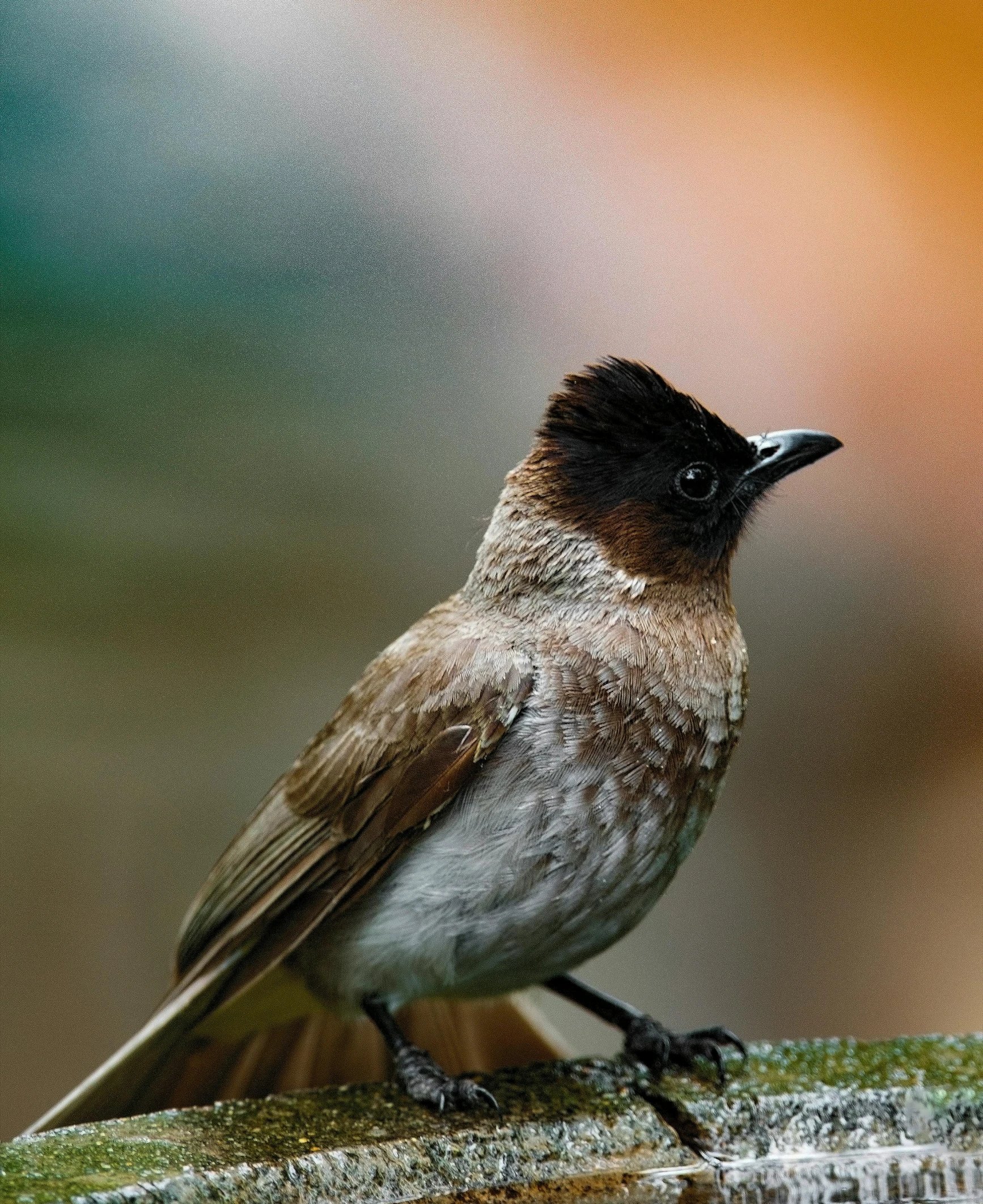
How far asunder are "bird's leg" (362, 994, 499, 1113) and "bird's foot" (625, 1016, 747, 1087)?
40 centimetres

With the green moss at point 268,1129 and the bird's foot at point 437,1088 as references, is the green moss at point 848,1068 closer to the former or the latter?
the green moss at point 268,1129

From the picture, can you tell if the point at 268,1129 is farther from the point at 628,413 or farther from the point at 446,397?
the point at 446,397

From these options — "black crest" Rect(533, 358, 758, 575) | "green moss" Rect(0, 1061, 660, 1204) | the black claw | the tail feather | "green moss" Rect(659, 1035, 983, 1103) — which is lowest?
the tail feather

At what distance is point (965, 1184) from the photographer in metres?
Result: 2.16

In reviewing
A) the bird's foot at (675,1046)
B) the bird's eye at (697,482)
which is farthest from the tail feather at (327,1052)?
the bird's eye at (697,482)

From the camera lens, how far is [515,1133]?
6.98 ft

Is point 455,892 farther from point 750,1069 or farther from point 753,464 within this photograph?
point 753,464

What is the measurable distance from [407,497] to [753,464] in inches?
69.2

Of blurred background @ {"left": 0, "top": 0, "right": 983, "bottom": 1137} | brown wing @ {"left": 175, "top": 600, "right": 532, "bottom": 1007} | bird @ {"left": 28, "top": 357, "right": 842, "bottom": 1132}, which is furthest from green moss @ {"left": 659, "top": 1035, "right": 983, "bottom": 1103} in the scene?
blurred background @ {"left": 0, "top": 0, "right": 983, "bottom": 1137}

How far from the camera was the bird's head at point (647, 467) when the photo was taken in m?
2.52

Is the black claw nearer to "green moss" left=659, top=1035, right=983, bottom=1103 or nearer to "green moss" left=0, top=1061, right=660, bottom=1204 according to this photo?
"green moss" left=0, top=1061, right=660, bottom=1204

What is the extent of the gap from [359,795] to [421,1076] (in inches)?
20.1

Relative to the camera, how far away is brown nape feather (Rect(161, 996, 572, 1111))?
280 centimetres

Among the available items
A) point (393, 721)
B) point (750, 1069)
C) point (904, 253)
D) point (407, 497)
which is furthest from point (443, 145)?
point (750, 1069)
